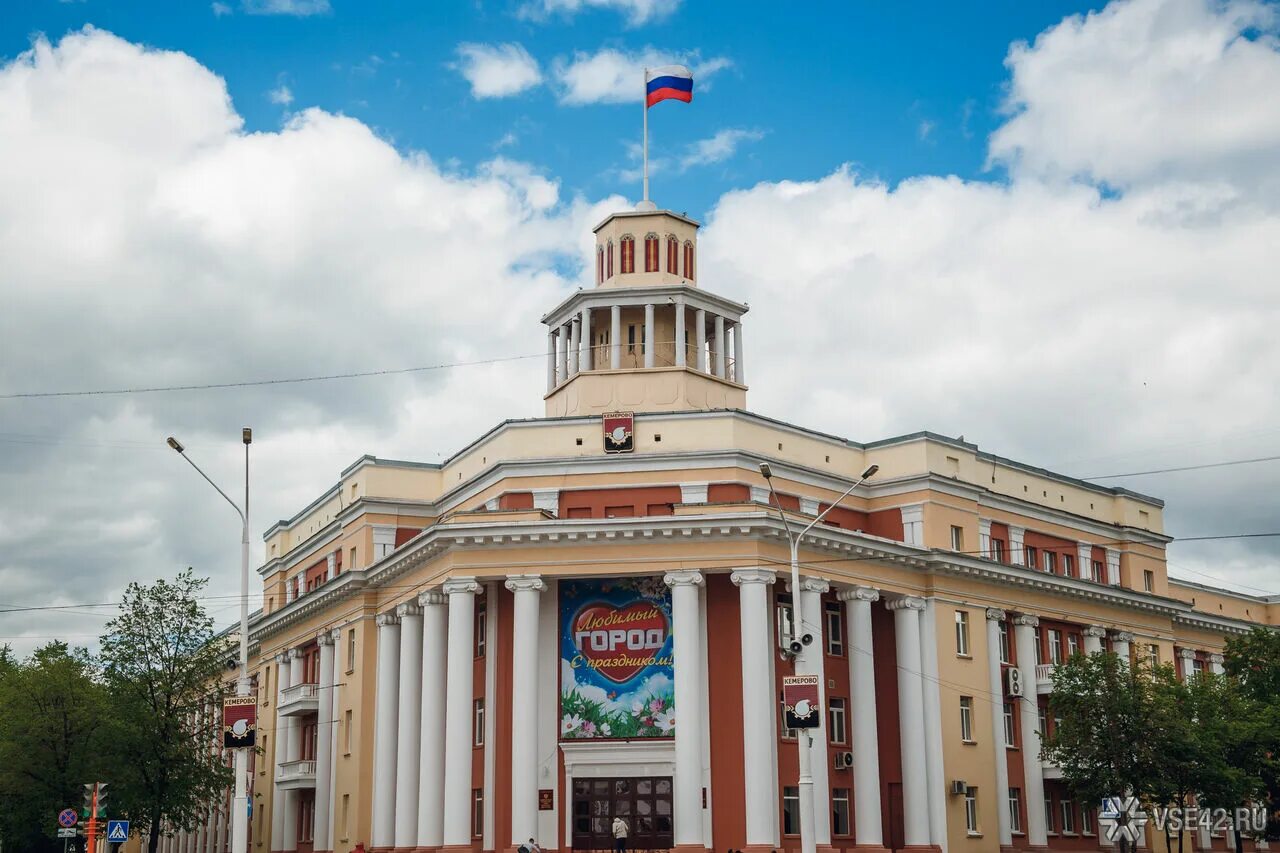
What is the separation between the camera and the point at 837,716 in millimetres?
54219

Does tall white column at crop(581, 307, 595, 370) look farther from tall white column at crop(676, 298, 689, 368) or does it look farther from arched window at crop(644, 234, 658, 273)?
tall white column at crop(676, 298, 689, 368)

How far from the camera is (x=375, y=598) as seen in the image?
6134 centimetres

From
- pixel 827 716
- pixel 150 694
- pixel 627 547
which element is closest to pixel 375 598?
pixel 150 694

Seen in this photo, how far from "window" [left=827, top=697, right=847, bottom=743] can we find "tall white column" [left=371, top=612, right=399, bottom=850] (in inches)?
665

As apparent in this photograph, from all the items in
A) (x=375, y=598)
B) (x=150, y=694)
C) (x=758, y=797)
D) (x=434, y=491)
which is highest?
(x=434, y=491)

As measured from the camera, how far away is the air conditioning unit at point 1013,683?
59.3m

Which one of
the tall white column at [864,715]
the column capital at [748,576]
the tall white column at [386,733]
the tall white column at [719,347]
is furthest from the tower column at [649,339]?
the tall white column at [386,733]

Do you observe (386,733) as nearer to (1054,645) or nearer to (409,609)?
(409,609)

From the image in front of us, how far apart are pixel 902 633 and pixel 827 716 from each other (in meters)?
4.84

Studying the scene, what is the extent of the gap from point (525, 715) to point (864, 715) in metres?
12.5

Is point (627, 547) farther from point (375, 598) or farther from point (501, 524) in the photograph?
point (375, 598)

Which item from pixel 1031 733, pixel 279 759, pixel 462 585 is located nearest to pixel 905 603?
pixel 1031 733

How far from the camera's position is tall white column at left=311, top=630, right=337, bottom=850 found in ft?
205

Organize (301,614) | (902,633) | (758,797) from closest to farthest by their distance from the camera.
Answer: (758,797)
(902,633)
(301,614)
